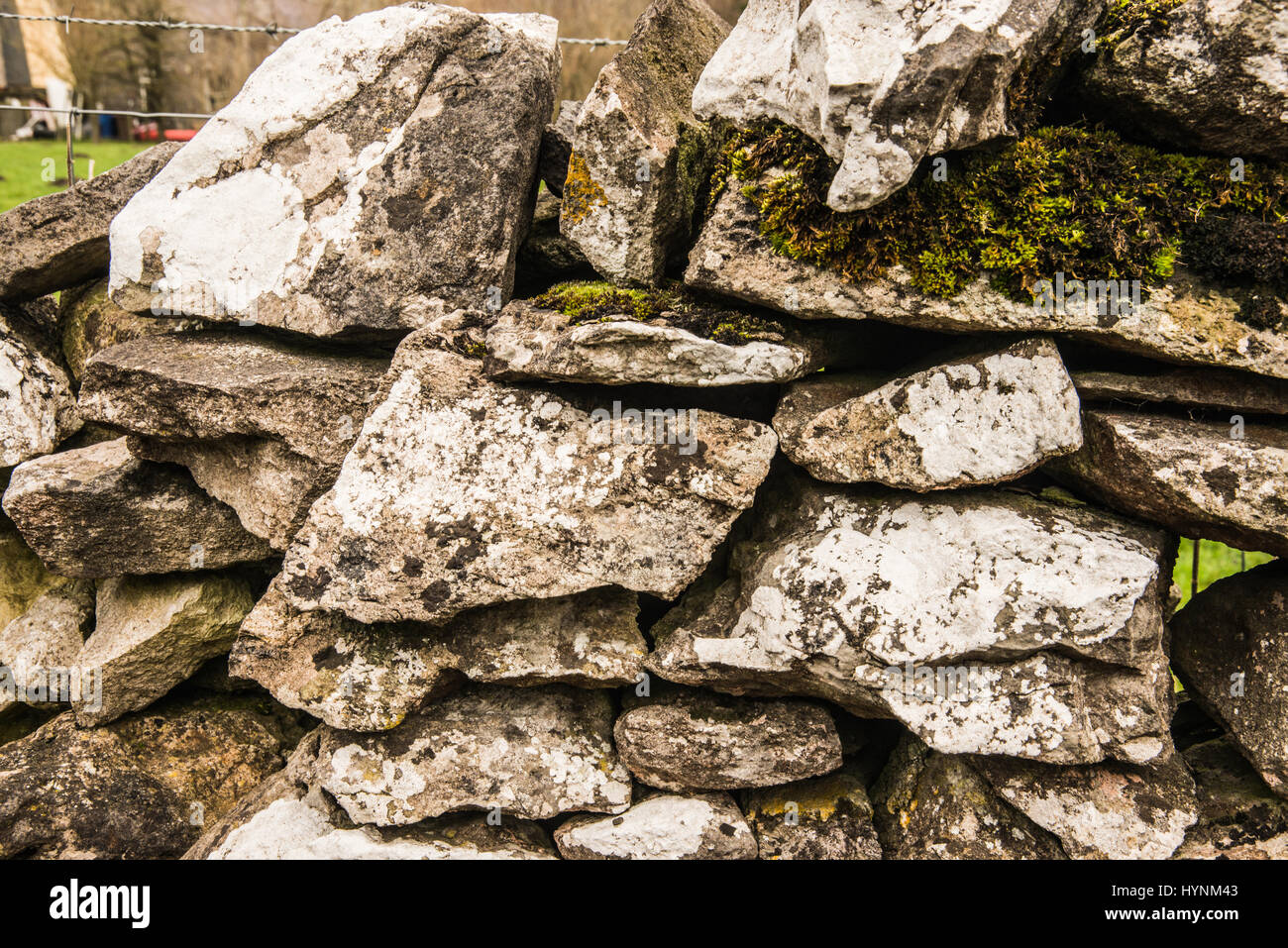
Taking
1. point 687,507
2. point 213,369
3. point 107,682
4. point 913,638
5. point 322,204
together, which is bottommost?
point 107,682

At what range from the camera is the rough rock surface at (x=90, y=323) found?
591 centimetres

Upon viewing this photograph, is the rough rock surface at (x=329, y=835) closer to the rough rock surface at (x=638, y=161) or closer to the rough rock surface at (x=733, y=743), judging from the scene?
the rough rock surface at (x=733, y=743)

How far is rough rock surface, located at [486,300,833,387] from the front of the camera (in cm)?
416

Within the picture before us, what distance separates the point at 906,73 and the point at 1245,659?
3.57 meters

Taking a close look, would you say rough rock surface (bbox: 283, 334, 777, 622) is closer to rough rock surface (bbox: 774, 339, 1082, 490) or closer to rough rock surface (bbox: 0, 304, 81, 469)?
rough rock surface (bbox: 774, 339, 1082, 490)

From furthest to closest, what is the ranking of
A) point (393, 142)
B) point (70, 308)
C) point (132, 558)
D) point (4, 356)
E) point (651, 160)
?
point (70, 308), point (4, 356), point (132, 558), point (393, 142), point (651, 160)

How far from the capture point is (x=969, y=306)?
162 inches

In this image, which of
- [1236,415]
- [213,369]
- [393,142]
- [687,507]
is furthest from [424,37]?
[1236,415]

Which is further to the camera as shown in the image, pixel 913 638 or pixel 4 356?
pixel 4 356

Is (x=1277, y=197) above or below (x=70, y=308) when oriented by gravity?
above

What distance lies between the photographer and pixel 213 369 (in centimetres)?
479

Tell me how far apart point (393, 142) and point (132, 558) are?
9.80ft

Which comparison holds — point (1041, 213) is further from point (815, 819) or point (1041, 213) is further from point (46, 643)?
point (46, 643)

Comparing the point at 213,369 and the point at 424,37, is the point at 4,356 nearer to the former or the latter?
the point at 213,369
